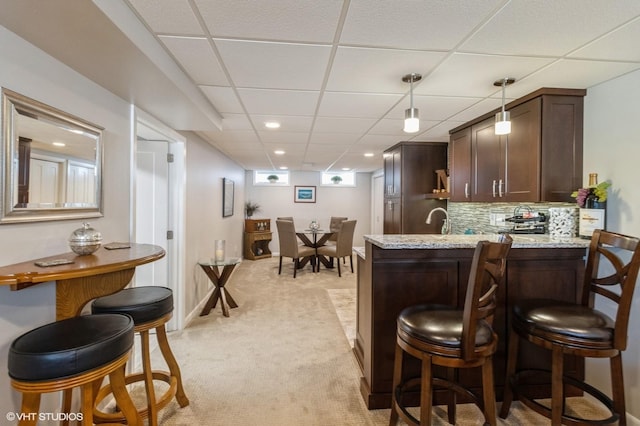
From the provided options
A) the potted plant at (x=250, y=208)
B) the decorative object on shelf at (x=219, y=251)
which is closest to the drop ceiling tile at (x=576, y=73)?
the decorative object on shelf at (x=219, y=251)

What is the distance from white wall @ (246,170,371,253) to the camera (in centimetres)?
755

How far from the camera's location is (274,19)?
4.42ft

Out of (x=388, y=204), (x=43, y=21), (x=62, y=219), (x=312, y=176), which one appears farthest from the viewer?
(x=312, y=176)

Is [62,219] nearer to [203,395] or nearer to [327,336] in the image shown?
[203,395]

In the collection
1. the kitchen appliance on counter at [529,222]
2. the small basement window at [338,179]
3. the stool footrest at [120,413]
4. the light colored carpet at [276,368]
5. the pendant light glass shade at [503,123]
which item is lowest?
the light colored carpet at [276,368]

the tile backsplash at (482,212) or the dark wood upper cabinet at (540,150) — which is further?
the tile backsplash at (482,212)

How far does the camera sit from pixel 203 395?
201cm

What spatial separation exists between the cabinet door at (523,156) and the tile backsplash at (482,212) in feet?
1.07

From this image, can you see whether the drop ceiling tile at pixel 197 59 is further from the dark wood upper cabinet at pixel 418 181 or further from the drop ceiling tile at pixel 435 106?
the dark wood upper cabinet at pixel 418 181

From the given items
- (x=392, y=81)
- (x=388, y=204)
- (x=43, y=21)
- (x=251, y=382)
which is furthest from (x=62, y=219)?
(x=388, y=204)

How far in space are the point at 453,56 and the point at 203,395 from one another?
Answer: 2.60 metres

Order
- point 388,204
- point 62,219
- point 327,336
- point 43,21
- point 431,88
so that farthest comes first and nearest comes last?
point 388,204 < point 327,336 < point 431,88 < point 62,219 < point 43,21

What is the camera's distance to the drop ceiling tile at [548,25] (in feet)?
4.12

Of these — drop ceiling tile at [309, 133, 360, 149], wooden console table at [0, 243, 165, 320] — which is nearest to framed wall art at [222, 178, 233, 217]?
drop ceiling tile at [309, 133, 360, 149]
